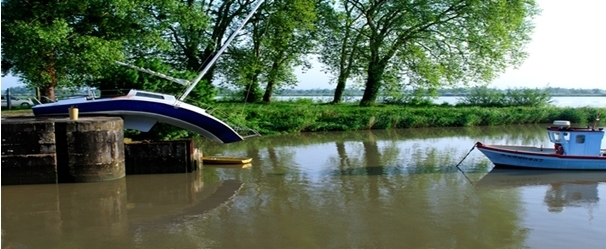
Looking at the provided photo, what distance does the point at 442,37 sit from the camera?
3881cm

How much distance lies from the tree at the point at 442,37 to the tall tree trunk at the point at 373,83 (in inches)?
2.7

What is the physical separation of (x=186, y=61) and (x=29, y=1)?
13428 millimetres

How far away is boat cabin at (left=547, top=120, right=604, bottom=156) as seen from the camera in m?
17.3

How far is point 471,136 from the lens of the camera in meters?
29.3

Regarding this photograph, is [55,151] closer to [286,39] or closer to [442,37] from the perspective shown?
[286,39]

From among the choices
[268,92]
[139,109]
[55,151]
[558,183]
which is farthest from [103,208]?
[268,92]

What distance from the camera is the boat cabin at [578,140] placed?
17344 mm

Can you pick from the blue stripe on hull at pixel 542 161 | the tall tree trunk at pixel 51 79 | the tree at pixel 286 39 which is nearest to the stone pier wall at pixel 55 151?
the tall tree trunk at pixel 51 79

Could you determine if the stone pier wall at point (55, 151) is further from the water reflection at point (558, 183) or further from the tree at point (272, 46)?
the tree at point (272, 46)

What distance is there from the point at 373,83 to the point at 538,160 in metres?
23.3

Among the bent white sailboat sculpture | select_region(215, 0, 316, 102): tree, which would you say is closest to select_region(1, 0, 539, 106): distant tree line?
select_region(215, 0, 316, 102): tree

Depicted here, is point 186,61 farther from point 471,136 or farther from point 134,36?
point 471,136

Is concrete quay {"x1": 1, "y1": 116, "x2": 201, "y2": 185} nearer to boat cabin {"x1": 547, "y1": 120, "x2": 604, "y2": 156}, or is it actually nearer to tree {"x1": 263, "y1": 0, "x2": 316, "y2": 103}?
boat cabin {"x1": 547, "y1": 120, "x2": 604, "y2": 156}

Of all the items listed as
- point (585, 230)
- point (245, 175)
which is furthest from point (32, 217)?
point (585, 230)
